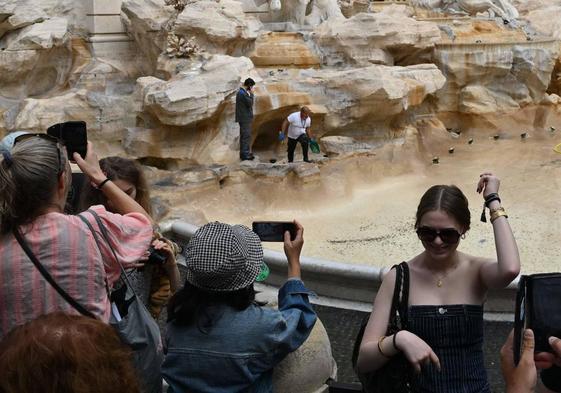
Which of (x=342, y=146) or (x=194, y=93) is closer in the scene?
A: (x=194, y=93)

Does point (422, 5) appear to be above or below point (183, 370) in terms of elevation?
below

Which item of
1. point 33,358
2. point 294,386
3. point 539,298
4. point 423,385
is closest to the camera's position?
point 33,358

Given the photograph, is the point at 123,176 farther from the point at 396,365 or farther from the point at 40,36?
the point at 40,36

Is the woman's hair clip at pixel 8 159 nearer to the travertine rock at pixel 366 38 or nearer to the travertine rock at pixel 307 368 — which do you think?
the travertine rock at pixel 307 368

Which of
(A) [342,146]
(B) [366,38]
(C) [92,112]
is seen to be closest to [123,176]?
(A) [342,146]

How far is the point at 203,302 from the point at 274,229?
40 cm

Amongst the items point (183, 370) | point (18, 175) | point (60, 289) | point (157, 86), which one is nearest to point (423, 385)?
point (183, 370)

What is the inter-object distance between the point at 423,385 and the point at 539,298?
48 centimetres

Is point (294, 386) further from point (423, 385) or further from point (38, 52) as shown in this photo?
point (38, 52)

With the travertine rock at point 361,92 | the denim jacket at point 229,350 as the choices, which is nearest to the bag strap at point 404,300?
the denim jacket at point 229,350

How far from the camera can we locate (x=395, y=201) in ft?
27.7

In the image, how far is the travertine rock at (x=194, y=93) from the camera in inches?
327

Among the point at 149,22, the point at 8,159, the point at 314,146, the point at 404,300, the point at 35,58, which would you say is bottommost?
the point at 314,146

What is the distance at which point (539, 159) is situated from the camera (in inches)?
392
